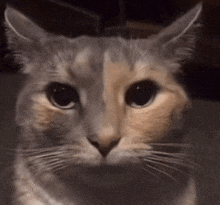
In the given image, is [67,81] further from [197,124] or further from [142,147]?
[197,124]

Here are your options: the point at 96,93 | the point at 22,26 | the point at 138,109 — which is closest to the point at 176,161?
the point at 138,109

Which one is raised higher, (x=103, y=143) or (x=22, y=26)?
(x=22, y=26)

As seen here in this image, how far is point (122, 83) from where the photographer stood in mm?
717

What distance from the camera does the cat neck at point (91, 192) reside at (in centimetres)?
76

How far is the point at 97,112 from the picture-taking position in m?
0.70

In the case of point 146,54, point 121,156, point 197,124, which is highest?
point 146,54

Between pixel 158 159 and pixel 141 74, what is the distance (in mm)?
221

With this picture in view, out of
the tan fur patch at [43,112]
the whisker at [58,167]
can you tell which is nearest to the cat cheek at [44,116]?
the tan fur patch at [43,112]

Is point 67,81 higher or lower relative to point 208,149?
higher

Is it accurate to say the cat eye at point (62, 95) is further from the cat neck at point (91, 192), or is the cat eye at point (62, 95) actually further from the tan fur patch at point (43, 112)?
the cat neck at point (91, 192)

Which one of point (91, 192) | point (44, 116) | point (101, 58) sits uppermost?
point (101, 58)

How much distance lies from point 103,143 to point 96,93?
4.9 inches

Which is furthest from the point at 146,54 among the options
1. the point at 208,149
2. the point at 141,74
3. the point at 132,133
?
the point at 208,149

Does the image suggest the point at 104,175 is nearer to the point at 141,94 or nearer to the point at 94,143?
the point at 94,143
